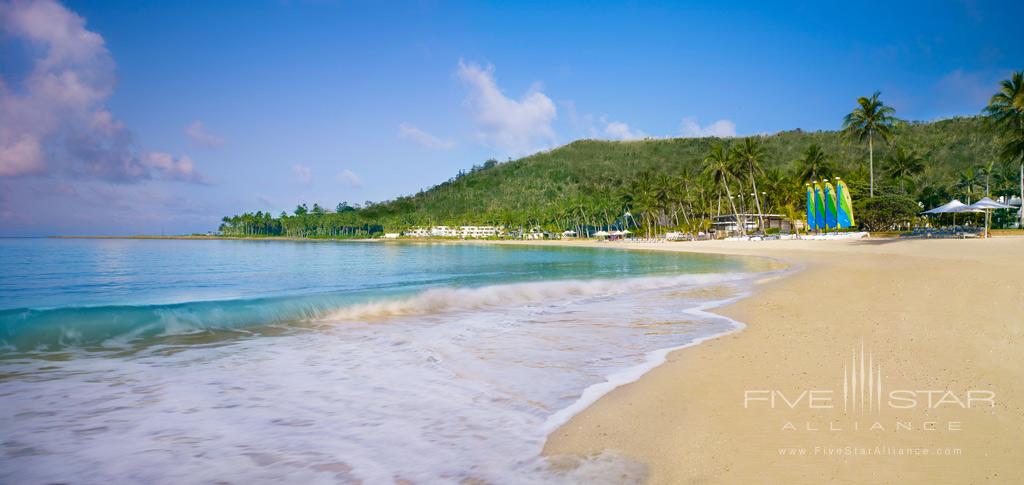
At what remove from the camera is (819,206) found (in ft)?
174

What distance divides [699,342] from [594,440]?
13.5 ft

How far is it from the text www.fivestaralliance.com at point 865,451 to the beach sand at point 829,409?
0.01m

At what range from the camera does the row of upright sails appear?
50188 millimetres

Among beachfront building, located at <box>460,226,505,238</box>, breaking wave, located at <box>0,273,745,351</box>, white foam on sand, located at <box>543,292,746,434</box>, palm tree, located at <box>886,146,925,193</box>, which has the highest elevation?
palm tree, located at <box>886,146,925,193</box>

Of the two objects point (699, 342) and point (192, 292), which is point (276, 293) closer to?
point (192, 292)

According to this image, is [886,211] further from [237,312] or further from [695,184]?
[237,312]

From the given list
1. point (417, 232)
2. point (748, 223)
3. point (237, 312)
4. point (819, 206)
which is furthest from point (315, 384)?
point (417, 232)

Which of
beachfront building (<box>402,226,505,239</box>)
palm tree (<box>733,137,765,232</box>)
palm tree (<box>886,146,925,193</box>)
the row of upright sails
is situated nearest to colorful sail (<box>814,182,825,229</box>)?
the row of upright sails

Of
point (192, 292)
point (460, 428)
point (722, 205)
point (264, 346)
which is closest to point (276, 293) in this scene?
point (192, 292)

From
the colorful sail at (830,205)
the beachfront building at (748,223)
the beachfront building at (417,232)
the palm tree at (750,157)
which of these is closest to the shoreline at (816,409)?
the colorful sail at (830,205)

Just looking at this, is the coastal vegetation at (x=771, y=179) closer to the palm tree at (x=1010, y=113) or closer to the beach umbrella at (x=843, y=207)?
the palm tree at (x=1010, y=113)

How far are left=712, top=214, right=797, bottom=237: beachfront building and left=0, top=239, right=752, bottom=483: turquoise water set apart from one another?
68127mm

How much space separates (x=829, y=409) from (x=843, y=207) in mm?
55425

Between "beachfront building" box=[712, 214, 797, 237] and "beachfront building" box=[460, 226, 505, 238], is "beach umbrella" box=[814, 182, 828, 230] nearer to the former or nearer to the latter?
"beachfront building" box=[712, 214, 797, 237]
